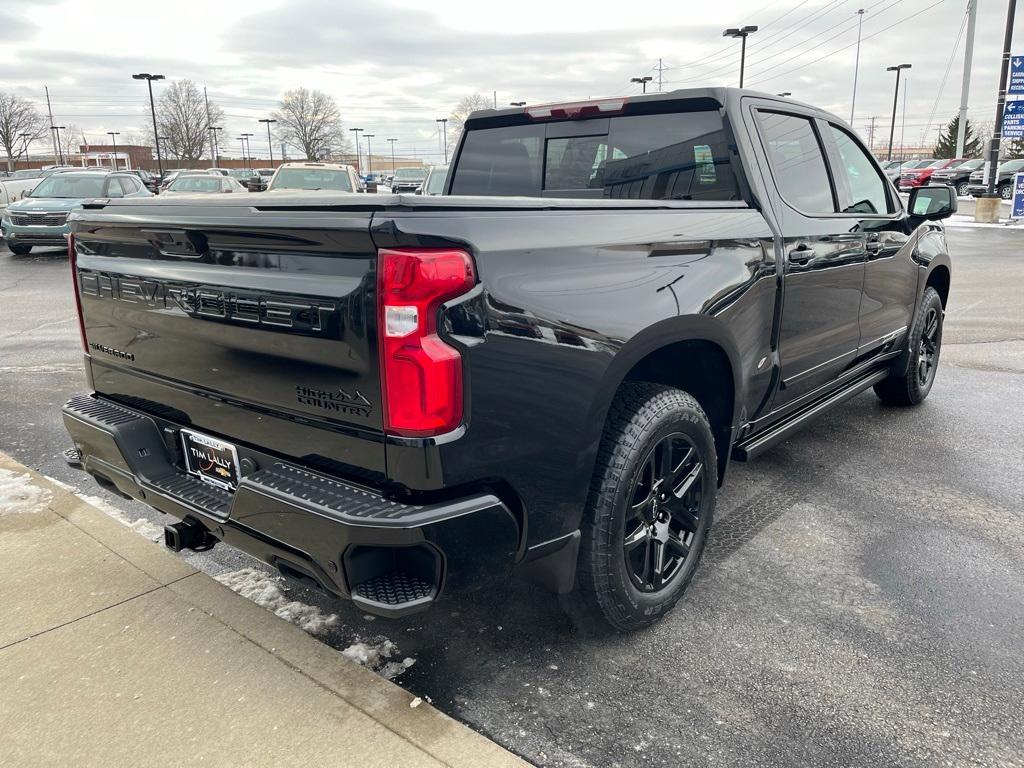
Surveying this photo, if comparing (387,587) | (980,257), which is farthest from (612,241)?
(980,257)

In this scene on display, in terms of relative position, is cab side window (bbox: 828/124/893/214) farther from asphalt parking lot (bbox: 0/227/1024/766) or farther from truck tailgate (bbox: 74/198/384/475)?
truck tailgate (bbox: 74/198/384/475)

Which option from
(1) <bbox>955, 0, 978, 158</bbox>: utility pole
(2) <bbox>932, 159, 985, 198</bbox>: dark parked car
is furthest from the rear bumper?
(2) <bbox>932, 159, 985, 198</bbox>: dark parked car

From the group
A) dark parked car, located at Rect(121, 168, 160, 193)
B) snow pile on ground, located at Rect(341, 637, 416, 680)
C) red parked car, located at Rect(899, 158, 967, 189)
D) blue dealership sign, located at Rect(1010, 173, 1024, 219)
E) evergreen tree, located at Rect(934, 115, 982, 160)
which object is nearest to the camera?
snow pile on ground, located at Rect(341, 637, 416, 680)

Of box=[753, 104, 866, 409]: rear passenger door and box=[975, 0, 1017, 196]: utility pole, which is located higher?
box=[975, 0, 1017, 196]: utility pole

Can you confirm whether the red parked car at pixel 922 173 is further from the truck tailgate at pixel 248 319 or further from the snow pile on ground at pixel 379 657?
the truck tailgate at pixel 248 319

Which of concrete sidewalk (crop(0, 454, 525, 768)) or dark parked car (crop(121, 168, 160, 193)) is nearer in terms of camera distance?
concrete sidewalk (crop(0, 454, 525, 768))

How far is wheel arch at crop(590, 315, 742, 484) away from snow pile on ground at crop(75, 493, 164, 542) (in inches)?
88.7

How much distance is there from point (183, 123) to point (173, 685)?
87411 mm

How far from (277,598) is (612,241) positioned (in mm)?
1852

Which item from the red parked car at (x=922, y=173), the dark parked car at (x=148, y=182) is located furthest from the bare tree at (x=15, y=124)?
the red parked car at (x=922, y=173)

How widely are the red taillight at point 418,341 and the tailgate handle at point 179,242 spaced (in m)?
0.74

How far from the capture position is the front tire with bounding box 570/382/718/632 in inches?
98.3

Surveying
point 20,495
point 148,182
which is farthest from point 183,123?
point 20,495

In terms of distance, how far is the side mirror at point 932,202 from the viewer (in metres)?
4.62
